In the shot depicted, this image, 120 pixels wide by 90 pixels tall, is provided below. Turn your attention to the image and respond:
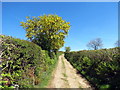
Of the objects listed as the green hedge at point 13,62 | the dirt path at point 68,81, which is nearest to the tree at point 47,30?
the dirt path at point 68,81


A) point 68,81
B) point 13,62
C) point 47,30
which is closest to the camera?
point 13,62

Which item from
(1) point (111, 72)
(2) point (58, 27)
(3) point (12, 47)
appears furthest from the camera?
(2) point (58, 27)

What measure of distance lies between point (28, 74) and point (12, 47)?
189 centimetres

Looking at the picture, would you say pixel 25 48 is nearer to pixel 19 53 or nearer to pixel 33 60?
pixel 19 53

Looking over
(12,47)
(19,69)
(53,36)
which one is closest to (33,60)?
(19,69)

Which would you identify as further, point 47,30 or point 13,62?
point 47,30

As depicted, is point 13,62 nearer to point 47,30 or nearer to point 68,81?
point 68,81

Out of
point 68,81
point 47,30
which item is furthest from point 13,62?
point 47,30

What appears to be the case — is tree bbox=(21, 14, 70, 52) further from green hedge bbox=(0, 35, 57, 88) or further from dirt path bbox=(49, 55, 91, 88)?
green hedge bbox=(0, 35, 57, 88)

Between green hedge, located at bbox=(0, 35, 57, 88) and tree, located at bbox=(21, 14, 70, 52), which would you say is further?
tree, located at bbox=(21, 14, 70, 52)

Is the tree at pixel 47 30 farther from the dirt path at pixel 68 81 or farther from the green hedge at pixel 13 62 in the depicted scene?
the green hedge at pixel 13 62

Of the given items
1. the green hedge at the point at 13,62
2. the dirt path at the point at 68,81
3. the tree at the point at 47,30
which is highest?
the tree at the point at 47,30

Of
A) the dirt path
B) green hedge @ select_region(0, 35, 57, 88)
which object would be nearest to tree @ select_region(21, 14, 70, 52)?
the dirt path

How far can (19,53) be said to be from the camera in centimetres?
496
